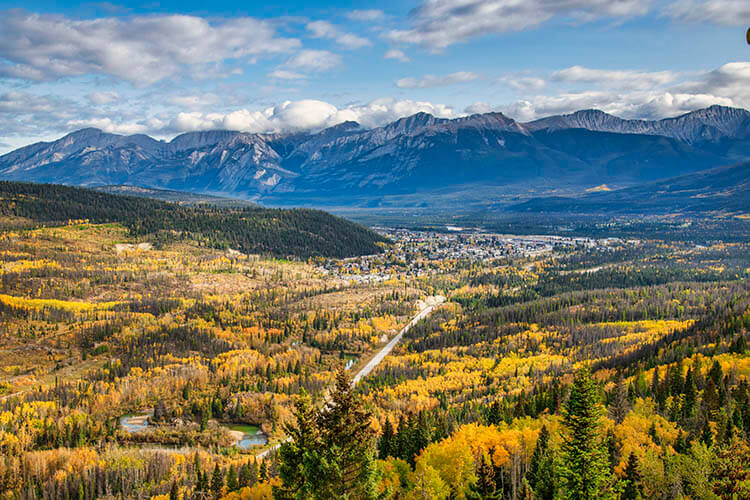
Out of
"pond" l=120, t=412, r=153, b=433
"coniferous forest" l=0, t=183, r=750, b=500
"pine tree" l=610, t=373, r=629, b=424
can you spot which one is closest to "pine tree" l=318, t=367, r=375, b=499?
"coniferous forest" l=0, t=183, r=750, b=500

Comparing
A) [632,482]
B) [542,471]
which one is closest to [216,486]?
[542,471]

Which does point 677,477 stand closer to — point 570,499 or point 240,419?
point 570,499

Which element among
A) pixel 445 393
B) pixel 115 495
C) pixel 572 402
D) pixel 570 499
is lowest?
pixel 115 495

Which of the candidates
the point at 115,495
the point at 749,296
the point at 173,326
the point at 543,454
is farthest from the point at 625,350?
the point at 173,326

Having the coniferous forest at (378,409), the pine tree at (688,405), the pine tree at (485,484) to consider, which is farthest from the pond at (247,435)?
the pine tree at (688,405)

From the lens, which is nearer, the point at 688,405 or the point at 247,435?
the point at 688,405

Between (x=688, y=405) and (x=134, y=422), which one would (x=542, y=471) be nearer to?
(x=688, y=405)

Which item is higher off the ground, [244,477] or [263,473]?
[263,473]
